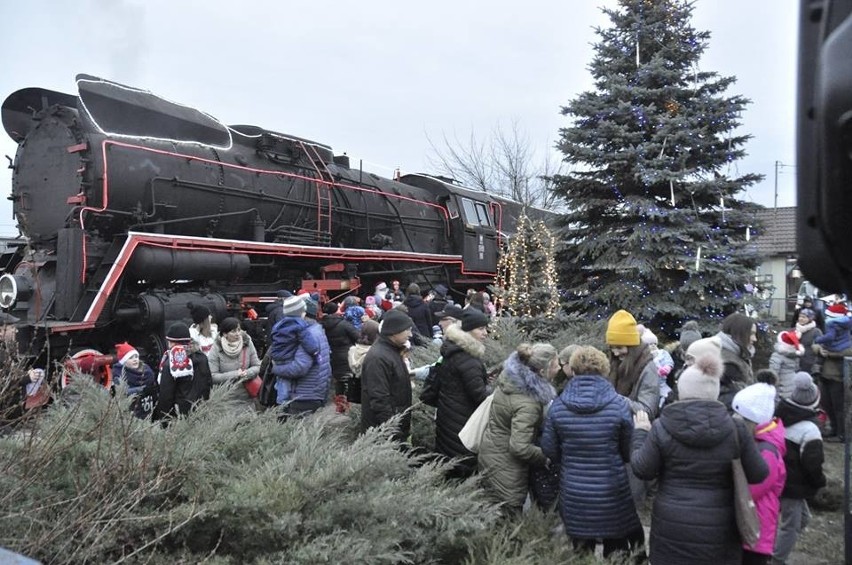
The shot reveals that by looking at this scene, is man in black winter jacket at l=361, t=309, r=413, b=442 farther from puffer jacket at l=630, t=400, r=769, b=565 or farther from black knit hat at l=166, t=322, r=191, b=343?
puffer jacket at l=630, t=400, r=769, b=565

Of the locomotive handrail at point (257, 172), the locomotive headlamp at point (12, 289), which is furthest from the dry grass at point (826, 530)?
the locomotive headlamp at point (12, 289)

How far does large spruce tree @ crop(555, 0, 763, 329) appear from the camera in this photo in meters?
11.5

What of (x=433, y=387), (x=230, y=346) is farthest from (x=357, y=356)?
(x=433, y=387)

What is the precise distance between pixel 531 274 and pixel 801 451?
7.67m

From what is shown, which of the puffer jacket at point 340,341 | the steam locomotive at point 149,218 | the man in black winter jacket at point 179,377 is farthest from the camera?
the puffer jacket at point 340,341

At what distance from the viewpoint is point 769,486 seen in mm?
3953

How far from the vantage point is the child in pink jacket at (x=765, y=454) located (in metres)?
3.86

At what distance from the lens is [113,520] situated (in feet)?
8.67

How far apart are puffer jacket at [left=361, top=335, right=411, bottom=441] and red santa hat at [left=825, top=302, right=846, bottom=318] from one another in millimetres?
6466

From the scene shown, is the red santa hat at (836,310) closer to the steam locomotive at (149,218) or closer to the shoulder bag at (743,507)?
the shoulder bag at (743,507)

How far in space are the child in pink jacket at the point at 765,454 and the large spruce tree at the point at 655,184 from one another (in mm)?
Answer: 7372

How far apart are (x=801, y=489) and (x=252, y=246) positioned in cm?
809

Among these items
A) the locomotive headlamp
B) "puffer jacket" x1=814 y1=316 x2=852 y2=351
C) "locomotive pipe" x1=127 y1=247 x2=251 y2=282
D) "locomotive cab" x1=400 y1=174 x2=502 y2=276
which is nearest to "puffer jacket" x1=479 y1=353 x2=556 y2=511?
"puffer jacket" x1=814 y1=316 x2=852 y2=351

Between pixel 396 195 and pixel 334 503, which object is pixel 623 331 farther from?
pixel 396 195
